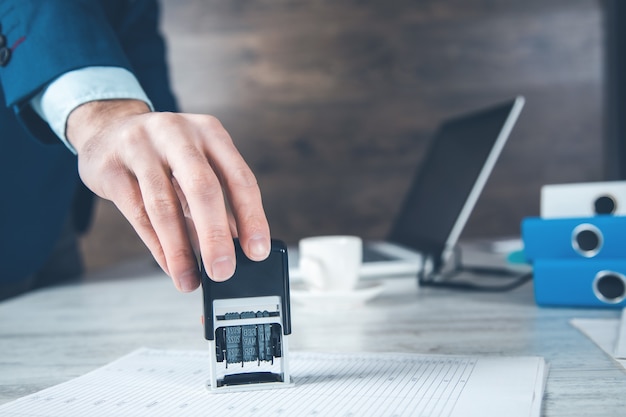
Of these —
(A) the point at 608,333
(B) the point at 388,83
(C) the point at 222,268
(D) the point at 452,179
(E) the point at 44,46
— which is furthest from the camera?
(B) the point at 388,83

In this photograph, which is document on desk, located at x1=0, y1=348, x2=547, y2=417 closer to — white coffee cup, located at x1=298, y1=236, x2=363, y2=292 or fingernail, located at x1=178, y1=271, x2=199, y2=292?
fingernail, located at x1=178, y1=271, x2=199, y2=292

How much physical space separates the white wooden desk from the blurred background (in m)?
1.41

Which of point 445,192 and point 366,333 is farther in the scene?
point 445,192

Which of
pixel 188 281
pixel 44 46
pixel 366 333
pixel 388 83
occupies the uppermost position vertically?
pixel 388 83

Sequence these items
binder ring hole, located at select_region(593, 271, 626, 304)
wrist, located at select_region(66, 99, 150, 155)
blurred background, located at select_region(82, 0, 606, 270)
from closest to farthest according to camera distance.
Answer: wrist, located at select_region(66, 99, 150, 155) < binder ring hole, located at select_region(593, 271, 626, 304) < blurred background, located at select_region(82, 0, 606, 270)

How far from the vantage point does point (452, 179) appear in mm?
1225

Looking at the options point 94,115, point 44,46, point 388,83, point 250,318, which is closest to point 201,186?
point 250,318

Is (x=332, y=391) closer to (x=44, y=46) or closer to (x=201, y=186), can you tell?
(x=201, y=186)

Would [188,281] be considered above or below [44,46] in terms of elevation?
below

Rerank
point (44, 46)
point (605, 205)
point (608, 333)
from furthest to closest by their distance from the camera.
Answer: point (605, 205) → point (44, 46) → point (608, 333)

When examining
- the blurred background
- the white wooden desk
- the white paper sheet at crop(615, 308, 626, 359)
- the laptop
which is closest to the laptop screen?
the laptop

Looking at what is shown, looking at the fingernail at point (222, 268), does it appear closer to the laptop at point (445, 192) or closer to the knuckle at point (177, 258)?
the knuckle at point (177, 258)

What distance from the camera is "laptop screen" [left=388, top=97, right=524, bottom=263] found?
1066mm

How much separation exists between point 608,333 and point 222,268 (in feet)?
1.50
